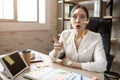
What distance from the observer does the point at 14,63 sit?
1.08m

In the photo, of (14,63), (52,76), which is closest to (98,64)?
(52,76)

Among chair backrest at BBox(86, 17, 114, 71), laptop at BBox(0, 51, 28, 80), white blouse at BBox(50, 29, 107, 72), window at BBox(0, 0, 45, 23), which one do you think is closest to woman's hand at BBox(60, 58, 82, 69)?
white blouse at BBox(50, 29, 107, 72)

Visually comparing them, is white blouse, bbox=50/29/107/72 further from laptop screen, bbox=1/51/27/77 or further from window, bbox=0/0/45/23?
window, bbox=0/0/45/23

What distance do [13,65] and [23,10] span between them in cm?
215

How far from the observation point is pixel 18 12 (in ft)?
9.57

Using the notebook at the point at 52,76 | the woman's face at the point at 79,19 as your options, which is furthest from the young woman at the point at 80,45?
the notebook at the point at 52,76

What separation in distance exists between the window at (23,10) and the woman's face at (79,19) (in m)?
1.72

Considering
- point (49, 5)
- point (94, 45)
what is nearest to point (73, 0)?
point (49, 5)

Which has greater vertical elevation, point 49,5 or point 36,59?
point 49,5

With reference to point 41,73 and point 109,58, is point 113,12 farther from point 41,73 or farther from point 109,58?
point 41,73

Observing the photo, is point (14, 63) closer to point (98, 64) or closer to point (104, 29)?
→ point (98, 64)

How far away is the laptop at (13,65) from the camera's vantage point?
0.99 m

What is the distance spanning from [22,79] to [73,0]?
6.93 feet

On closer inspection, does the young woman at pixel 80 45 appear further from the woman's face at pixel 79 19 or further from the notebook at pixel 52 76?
the notebook at pixel 52 76
